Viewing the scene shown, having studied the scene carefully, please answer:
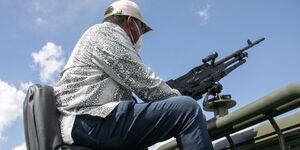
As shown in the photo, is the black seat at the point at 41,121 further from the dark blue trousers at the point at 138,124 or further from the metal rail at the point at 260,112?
the metal rail at the point at 260,112

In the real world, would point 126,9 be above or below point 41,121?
above

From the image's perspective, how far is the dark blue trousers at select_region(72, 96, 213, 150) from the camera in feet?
6.68

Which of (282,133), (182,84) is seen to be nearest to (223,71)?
(182,84)

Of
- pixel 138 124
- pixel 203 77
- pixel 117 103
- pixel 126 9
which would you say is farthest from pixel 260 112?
pixel 203 77

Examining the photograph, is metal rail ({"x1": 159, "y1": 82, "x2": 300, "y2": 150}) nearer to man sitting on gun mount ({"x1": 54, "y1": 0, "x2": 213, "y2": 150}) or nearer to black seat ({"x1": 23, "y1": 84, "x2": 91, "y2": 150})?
man sitting on gun mount ({"x1": 54, "y1": 0, "x2": 213, "y2": 150})

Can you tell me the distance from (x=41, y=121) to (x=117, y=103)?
380mm

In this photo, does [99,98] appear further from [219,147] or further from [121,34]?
[219,147]

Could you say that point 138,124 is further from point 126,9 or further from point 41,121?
point 126,9

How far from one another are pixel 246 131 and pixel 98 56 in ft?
3.18

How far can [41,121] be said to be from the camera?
2074 mm

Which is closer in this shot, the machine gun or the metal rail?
the metal rail

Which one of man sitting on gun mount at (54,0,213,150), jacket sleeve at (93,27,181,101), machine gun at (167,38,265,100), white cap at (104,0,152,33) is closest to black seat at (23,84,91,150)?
man sitting on gun mount at (54,0,213,150)

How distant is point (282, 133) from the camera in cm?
216

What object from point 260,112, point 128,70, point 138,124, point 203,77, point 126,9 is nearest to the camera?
point 260,112
